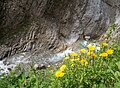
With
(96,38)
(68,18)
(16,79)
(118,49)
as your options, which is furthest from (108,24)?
(16,79)

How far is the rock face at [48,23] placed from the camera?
6.03m

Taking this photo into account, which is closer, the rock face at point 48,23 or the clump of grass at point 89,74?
the clump of grass at point 89,74

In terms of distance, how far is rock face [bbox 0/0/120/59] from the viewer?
603 centimetres

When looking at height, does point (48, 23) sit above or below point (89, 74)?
above

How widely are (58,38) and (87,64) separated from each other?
323 centimetres

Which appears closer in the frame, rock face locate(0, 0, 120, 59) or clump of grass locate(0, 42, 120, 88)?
clump of grass locate(0, 42, 120, 88)

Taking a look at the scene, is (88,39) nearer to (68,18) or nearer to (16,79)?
(68,18)

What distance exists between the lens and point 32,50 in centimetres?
626

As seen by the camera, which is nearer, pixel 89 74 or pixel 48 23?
pixel 89 74

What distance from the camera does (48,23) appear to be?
21.4ft

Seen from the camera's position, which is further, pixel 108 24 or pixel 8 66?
pixel 108 24

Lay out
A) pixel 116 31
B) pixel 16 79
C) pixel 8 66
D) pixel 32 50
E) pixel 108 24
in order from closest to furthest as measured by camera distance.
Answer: pixel 16 79, pixel 8 66, pixel 32 50, pixel 116 31, pixel 108 24

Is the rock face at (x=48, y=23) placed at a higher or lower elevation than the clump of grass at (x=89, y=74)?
higher

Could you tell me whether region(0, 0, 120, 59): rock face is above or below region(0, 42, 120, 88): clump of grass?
above
